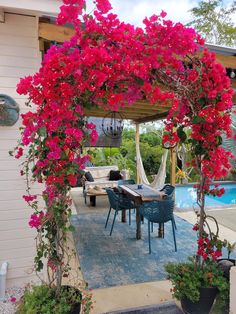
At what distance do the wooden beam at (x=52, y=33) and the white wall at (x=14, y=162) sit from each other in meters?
0.24

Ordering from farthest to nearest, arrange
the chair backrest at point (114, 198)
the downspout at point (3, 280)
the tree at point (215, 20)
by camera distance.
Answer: the tree at point (215, 20) < the chair backrest at point (114, 198) < the downspout at point (3, 280)

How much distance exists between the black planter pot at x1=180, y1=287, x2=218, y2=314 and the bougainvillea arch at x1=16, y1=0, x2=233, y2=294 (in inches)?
36.4

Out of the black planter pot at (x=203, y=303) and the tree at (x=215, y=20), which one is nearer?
the black planter pot at (x=203, y=303)

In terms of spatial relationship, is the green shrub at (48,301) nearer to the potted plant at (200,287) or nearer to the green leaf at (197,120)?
the potted plant at (200,287)

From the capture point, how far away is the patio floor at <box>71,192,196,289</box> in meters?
2.95

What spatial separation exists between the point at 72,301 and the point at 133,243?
2.19 m

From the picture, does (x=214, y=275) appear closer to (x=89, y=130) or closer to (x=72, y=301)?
(x=72, y=301)

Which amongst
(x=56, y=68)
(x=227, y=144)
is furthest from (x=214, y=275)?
(x=227, y=144)

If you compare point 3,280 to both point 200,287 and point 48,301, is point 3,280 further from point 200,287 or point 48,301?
point 200,287

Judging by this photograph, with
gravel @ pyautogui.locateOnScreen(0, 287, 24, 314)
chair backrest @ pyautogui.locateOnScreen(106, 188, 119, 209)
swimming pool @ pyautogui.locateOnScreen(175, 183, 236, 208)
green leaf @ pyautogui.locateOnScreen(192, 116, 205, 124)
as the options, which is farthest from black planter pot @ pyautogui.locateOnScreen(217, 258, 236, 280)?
swimming pool @ pyautogui.locateOnScreen(175, 183, 236, 208)

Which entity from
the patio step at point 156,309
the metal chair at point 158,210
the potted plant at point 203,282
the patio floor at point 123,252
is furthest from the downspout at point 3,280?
the metal chair at point 158,210

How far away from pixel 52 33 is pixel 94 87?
1083 millimetres

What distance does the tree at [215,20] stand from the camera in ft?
37.9

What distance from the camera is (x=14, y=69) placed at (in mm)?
2543
